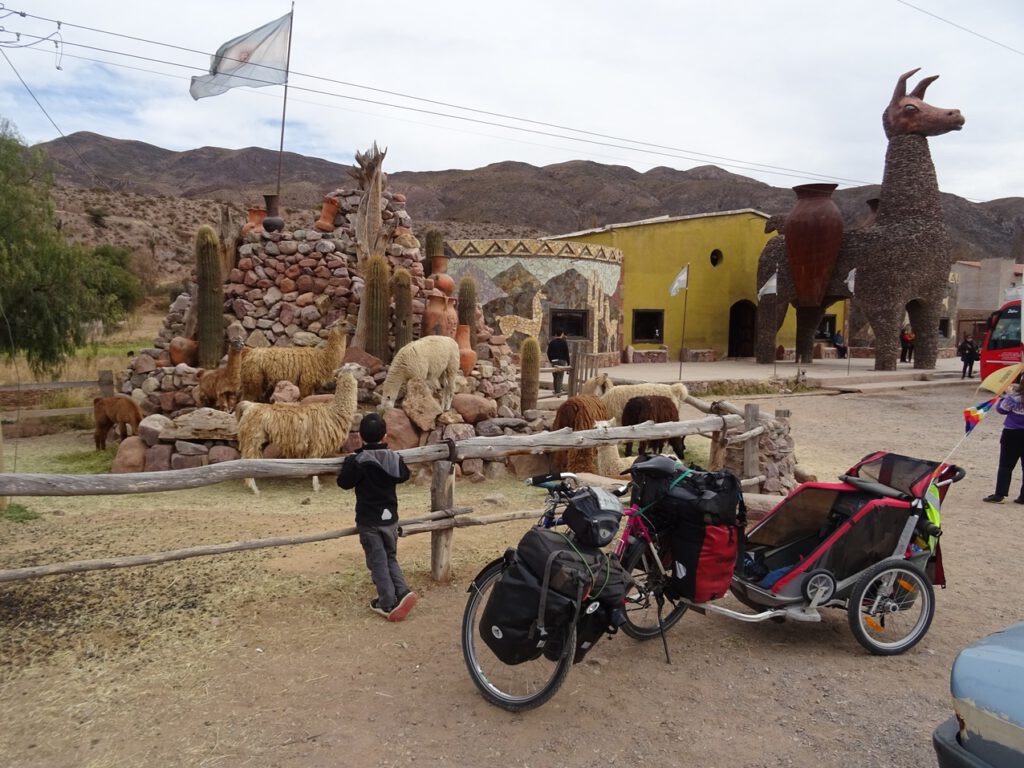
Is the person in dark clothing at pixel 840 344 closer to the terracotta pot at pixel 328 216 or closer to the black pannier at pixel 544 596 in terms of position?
the terracotta pot at pixel 328 216

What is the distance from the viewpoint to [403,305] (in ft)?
33.8

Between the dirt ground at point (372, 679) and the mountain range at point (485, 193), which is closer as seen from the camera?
the dirt ground at point (372, 679)

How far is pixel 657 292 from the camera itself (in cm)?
2477

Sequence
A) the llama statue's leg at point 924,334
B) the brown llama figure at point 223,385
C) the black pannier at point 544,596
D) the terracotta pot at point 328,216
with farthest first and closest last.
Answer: the llama statue's leg at point 924,334 → the terracotta pot at point 328,216 → the brown llama figure at point 223,385 → the black pannier at point 544,596

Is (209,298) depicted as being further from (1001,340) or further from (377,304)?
(1001,340)

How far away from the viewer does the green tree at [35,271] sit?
11.6 m

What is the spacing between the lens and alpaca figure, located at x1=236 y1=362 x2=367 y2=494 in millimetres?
8070

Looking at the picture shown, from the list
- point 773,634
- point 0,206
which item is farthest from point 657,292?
point 773,634

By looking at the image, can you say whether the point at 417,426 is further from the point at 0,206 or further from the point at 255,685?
the point at 0,206

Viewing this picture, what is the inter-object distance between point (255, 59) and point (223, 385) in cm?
634

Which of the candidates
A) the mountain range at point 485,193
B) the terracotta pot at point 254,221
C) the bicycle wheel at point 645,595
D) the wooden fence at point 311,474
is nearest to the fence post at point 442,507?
the wooden fence at point 311,474

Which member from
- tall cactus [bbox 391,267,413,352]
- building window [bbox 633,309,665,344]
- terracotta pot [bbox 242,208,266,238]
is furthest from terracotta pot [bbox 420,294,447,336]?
building window [bbox 633,309,665,344]

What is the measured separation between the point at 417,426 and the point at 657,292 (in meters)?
17.5

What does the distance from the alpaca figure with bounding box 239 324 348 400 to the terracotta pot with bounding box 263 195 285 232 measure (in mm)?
2841
